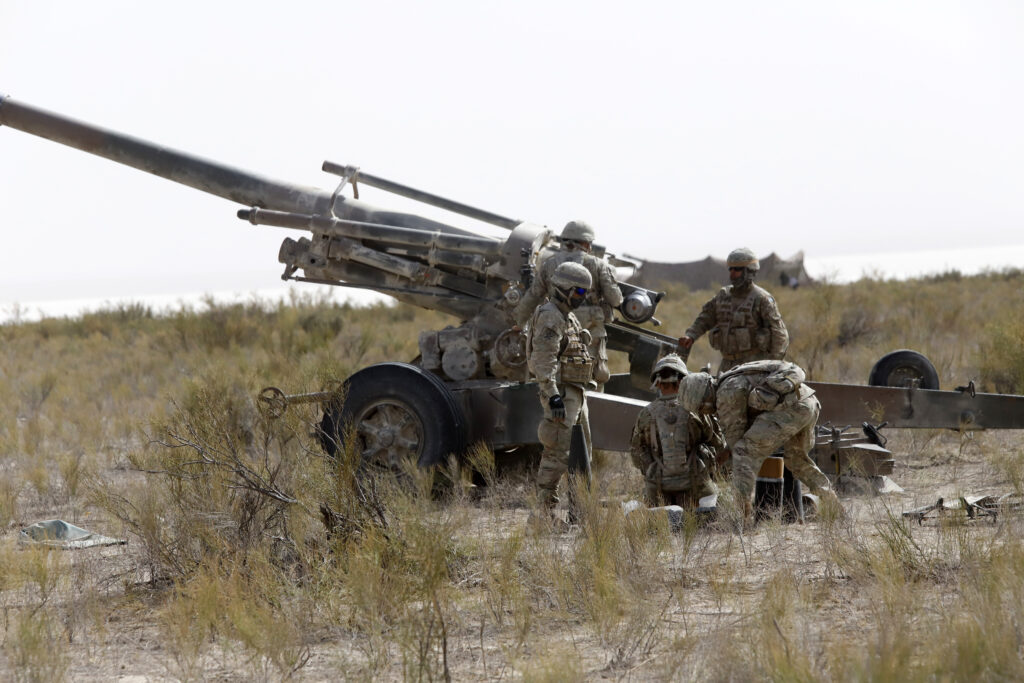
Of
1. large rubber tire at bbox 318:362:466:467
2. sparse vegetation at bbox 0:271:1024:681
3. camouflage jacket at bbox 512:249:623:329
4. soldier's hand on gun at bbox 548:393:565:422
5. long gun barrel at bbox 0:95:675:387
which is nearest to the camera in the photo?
sparse vegetation at bbox 0:271:1024:681

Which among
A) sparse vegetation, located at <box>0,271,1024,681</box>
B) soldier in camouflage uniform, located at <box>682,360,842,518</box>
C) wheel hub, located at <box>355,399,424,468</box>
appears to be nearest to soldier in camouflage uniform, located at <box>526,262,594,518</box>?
sparse vegetation, located at <box>0,271,1024,681</box>

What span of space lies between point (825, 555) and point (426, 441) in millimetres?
3182

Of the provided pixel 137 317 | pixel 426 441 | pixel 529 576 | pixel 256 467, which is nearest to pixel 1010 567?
pixel 529 576

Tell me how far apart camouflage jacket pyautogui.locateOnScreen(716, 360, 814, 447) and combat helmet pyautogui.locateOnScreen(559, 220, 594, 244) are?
1765 mm

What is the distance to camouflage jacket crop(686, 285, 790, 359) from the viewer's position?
8.85 metres

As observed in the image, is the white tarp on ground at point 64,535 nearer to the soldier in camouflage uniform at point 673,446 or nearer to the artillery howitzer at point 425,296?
the artillery howitzer at point 425,296

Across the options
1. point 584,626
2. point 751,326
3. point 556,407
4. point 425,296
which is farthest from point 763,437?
point 425,296

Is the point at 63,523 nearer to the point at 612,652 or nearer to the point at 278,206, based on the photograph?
the point at 278,206

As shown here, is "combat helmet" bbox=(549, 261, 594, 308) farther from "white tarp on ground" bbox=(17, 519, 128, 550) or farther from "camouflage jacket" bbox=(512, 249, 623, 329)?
"white tarp on ground" bbox=(17, 519, 128, 550)

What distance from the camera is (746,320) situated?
8867mm

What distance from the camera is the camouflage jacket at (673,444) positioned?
6984 millimetres

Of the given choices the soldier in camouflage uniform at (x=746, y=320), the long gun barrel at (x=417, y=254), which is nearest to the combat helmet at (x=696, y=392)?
the long gun barrel at (x=417, y=254)

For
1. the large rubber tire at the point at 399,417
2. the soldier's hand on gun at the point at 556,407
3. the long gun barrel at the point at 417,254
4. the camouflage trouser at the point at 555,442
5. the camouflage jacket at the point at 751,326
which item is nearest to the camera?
the soldier's hand on gun at the point at 556,407

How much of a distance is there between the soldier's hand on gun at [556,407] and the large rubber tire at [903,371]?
3.96m
